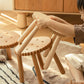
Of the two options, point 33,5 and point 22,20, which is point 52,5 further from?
point 22,20

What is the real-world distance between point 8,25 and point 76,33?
1.76m

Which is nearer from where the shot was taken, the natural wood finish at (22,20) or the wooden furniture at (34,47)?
the wooden furniture at (34,47)

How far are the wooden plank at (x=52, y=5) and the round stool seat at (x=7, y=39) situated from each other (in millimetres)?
809

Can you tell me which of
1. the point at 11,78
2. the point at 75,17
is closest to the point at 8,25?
the point at 75,17

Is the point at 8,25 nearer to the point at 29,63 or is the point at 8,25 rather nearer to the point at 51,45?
the point at 29,63

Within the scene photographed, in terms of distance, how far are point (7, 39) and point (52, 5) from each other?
908 mm

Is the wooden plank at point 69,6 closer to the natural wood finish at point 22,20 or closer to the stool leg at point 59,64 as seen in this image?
the natural wood finish at point 22,20

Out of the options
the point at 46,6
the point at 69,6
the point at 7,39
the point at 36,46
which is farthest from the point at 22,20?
the point at 36,46

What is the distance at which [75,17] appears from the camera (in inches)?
109

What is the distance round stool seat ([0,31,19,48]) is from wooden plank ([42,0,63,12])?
31.8 inches

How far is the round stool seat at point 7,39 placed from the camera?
4.02 feet

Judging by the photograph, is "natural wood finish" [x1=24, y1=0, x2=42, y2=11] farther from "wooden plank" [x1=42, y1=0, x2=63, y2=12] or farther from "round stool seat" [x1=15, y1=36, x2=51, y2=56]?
"round stool seat" [x1=15, y1=36, x2=51, y2=56]

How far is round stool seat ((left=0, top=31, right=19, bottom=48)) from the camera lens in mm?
1225

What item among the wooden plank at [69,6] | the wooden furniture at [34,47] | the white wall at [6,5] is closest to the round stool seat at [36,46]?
the wooden furniture at [34,47]
